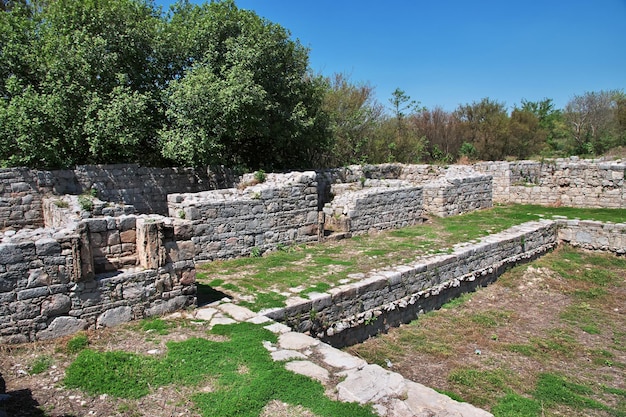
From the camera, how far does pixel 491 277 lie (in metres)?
11.3

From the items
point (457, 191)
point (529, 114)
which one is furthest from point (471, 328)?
point (529, 114)

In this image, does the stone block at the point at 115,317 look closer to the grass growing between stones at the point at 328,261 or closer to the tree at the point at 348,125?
the grass growing between stones at the point at 328,261

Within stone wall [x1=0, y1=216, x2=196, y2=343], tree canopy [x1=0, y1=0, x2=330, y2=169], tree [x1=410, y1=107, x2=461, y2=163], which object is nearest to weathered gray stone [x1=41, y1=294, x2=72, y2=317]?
stone wall [x1=0, y1=216, x2=196, y2=343]

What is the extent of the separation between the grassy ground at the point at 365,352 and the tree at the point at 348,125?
1054 centimetres

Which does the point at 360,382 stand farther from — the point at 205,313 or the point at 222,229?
the point at 222,229

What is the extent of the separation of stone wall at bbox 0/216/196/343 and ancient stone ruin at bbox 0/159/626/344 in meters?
0.01

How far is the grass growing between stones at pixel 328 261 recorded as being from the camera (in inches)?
306

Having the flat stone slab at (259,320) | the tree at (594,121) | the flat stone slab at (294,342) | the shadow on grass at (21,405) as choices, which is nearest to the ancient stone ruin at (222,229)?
the flat stone slab at (259,320)

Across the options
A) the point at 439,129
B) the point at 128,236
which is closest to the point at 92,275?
the point at 128,236

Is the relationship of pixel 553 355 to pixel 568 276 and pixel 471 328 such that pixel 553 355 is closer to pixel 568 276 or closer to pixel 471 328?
pixel 471 328

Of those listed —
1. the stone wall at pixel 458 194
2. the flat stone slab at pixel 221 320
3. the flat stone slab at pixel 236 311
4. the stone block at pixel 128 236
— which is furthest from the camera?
the stone wall at pixel 458 194

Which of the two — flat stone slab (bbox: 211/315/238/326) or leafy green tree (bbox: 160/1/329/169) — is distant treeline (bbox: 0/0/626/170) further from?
flat stone slab (bbox: 211/315/238/326)

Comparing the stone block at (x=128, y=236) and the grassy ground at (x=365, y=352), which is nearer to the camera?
the grassy ground at (x=365, y=352)

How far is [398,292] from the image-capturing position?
8664mm
